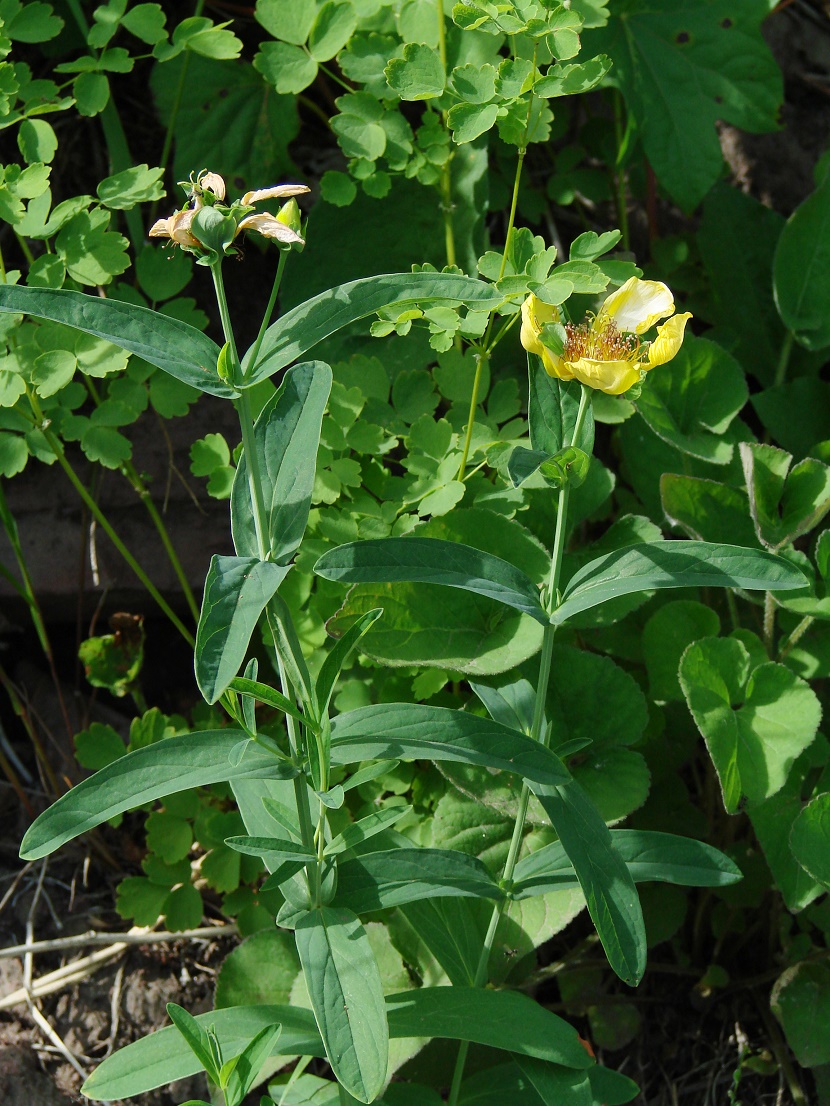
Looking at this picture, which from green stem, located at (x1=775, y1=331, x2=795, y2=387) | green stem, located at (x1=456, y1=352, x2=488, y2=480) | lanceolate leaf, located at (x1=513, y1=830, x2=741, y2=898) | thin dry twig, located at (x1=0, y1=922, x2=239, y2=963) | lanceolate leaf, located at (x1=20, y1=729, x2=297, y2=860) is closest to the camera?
lanceolate leaf, located at (x1=20, y1=729, x2=297, y2=860)

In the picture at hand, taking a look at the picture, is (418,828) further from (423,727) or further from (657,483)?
(657,483)

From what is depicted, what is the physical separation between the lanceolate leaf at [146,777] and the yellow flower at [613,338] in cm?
55

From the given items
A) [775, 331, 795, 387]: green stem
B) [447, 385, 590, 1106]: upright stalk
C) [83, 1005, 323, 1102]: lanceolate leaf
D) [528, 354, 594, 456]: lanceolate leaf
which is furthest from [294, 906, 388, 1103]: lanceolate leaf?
[775, 331, 795, 387]: green stem

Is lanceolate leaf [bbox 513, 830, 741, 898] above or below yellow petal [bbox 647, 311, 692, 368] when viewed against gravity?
below

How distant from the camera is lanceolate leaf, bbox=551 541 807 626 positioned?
1.11m

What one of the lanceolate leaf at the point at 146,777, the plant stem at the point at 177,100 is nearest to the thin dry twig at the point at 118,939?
the lanceolate leaf at the point at 146,777

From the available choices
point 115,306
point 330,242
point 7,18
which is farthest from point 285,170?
point 115,306

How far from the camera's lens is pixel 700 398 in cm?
191

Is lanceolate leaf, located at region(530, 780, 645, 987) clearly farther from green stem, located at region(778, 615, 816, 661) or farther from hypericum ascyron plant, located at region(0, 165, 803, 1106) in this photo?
green stem, located at region(778, 615, 816, 661)

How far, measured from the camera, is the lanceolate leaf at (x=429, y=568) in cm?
112

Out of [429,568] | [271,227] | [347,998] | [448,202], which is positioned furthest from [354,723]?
[448,202]

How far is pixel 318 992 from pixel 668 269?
175 centimetres

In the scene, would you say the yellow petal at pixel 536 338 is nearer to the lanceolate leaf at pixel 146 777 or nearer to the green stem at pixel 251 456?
the green stem at pixel 251 456

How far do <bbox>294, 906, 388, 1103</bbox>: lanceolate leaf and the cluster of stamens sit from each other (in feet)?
2.42
